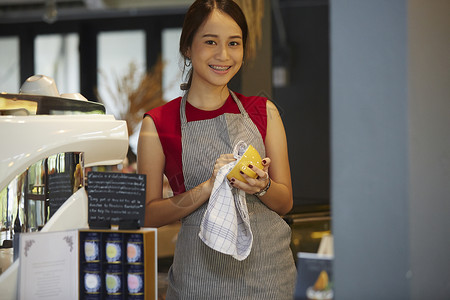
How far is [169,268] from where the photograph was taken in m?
1.53

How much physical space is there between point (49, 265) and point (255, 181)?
0.48 meters

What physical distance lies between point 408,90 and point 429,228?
0.78 ft

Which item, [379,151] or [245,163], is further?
[245,163]

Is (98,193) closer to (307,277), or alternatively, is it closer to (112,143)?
(112,143)

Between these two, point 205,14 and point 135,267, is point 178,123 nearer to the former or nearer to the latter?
point 205,14

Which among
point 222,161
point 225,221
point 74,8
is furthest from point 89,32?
point 225,221

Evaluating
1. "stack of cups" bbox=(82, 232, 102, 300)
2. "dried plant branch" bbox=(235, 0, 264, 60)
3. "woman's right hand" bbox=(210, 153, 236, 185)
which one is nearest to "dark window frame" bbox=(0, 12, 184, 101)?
"dried plant branch" bbox=(235, 0, 264, 60)

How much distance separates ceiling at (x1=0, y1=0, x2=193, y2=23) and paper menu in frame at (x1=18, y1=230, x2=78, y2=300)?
261 cm

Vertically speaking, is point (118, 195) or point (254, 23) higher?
point (254, 23)

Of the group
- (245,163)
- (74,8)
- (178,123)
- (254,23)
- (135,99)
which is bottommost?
(245,163)

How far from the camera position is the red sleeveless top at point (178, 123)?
1438 mm

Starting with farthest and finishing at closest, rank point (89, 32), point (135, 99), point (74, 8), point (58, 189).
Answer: point (74, 8) → point (89, 32) → point (135, 99) → point (58, 189)

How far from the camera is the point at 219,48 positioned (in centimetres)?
142

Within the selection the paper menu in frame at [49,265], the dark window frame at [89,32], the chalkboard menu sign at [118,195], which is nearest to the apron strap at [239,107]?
the chalkboard menu sign at [118,195]
